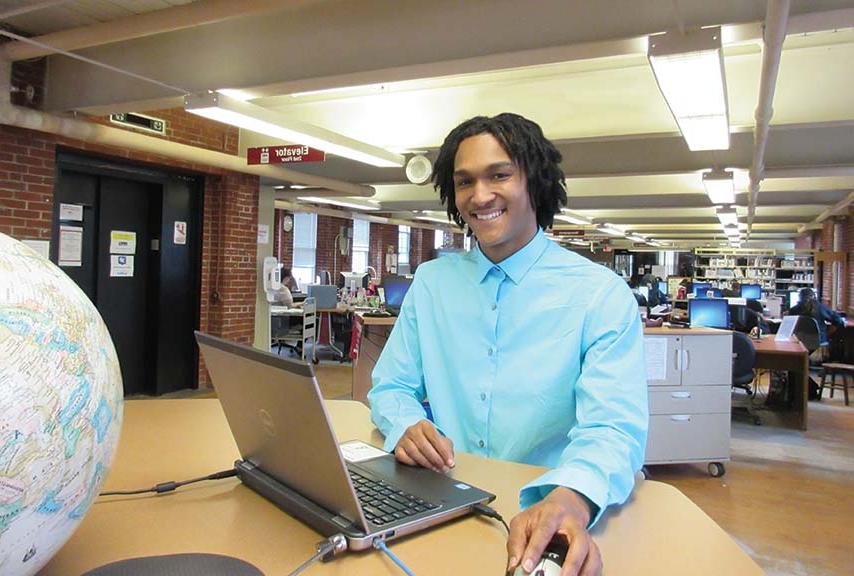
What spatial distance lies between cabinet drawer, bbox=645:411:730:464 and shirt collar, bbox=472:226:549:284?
361 centimetres

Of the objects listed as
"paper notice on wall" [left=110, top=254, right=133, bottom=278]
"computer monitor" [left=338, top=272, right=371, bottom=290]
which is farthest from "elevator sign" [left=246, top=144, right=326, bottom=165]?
"computer monitor" [left=338, top=272, right=371, bottom=290]

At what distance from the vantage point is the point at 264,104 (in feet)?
19.1

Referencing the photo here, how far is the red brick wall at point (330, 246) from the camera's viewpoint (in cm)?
1370

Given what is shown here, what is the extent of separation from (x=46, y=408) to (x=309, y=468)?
1.23 feet

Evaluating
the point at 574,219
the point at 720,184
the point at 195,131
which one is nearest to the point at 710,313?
the point at 720,184

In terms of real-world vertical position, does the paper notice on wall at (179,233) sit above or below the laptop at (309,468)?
above

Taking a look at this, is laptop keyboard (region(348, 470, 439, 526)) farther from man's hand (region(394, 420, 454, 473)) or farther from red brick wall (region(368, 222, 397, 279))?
red brick wall (region(368, 222, 397, 279))

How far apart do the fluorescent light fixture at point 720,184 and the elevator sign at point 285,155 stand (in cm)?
371

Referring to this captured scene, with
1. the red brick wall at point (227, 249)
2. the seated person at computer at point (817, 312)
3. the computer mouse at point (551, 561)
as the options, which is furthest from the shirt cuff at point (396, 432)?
the seated person at computer at point (817, 312)

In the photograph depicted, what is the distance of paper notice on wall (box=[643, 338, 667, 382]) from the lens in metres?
4.55

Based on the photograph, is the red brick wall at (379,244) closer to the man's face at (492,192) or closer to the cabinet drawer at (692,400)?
the cabinet drawer at (692,400)

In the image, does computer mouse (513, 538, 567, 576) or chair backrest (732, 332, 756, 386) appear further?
chair backrest (732, 332, 756, 386)

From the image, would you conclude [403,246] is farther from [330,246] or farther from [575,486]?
[575,486]

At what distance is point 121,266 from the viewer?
6301mm
